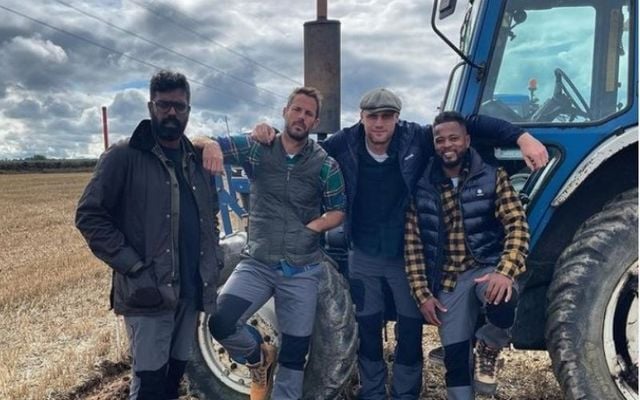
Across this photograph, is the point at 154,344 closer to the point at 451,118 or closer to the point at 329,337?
the point at 329,337

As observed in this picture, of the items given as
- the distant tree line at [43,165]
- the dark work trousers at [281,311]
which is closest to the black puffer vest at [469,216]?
the dark work trousers at [281,311]

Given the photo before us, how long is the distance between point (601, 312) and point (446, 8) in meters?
1.75

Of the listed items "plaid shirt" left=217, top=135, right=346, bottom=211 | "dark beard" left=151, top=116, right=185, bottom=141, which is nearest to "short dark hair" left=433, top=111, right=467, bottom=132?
"plaid shirt" left=217, top=135, right=346, bottom=211

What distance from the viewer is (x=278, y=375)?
3531 mm

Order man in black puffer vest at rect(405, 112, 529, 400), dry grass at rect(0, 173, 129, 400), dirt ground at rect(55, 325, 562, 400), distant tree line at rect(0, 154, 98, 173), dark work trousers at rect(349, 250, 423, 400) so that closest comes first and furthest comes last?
man in black puffer vest at rect(405, 112, 529, 400) → dark work trousers at rect(349, 250, 423, 400) → dirt ground at rect(55, 325, 562, 400) → dry grass at rect(0, 173, 129, 400) → distant tree line at rect(0, 154, 98, 173)

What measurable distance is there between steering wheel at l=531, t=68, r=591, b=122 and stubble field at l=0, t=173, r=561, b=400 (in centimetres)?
182

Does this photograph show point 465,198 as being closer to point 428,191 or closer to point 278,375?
point 428,191

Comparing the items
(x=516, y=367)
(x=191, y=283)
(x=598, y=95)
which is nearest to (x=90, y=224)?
(x=191, y=283)

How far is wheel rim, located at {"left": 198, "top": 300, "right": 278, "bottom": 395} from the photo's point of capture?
3.86 metres

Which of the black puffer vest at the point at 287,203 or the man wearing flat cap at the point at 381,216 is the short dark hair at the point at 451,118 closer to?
the man wearing flat cap at the point at 381,216

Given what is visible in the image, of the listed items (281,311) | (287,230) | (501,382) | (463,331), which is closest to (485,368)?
(463,331)

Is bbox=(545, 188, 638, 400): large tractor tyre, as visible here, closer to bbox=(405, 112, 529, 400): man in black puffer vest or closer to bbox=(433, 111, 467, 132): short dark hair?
bbox=(405, 112, 529, 400): man in black puffer vest

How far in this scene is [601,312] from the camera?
3.09 m

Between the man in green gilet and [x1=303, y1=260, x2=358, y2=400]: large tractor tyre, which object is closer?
the man in green gilet
